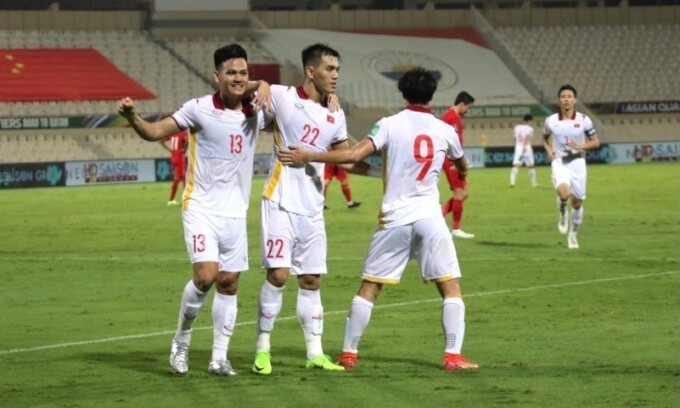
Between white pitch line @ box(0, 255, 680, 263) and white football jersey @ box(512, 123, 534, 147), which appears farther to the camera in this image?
white football jersey @ box(512, 123, 534, 147)

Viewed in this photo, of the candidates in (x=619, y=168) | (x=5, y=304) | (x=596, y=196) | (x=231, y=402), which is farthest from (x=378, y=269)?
(x=619, y=168)

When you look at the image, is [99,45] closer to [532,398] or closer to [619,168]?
[619,168]

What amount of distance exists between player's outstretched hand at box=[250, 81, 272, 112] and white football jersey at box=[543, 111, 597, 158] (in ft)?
42.4

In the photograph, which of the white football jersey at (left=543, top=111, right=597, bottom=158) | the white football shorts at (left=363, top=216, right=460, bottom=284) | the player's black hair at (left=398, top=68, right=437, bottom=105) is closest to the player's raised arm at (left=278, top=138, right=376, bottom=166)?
the player's black hair at (left=398, top=68, right=437, bottom=105)

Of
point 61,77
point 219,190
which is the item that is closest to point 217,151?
point 219,190

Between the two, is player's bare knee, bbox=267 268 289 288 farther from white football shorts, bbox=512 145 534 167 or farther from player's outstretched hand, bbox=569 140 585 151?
white football shorts, bbox=512 145 534 167

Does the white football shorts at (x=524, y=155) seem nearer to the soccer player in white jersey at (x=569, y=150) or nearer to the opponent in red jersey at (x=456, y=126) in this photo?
the opponent in red jersey at (x=456, y=126)

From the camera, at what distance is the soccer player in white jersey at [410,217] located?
10734mm

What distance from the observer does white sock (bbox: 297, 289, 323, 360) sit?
10.8 meters

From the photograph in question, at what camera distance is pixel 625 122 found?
2539 inches

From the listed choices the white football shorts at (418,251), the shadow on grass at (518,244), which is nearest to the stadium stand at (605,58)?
the shadow on grass at (518,244)

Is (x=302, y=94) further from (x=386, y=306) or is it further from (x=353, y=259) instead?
(x=353, y=259)

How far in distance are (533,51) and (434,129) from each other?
196ft

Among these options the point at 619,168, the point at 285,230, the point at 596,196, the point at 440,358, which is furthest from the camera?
the point at 619,168
